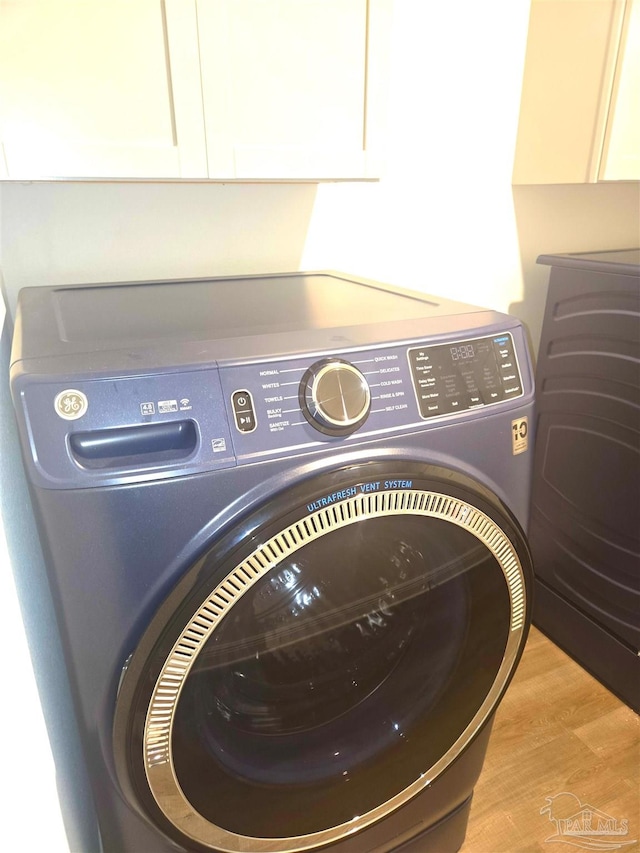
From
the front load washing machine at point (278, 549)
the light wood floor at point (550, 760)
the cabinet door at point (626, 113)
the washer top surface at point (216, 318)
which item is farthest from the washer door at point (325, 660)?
the cabinet door at point (626, 113)

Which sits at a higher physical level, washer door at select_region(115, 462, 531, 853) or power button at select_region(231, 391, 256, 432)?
power button at select_region(231, 391, 256, 432)

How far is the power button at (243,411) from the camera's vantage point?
654mm

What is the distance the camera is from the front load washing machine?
633 mm

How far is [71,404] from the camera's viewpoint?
60 centimetres

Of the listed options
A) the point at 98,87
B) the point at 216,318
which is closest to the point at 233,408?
the point at 216,318

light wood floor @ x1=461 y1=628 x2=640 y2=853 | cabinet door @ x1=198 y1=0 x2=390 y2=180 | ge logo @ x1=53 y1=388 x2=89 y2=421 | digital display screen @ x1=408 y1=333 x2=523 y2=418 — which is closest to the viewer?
ge logo @ x1=53 y1=388 x2=89 y2=421

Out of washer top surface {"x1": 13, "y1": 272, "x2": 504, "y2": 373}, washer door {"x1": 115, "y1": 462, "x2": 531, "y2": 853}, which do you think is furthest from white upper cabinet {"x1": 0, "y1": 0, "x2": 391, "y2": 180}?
washer door {"x1": 115, "y1": 462, "x2": 531, "y2": 853}

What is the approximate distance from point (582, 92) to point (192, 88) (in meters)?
0.92

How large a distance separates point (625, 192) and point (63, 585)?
1.81 meters

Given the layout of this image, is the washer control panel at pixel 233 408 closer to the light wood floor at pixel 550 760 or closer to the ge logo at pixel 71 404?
the ge logo at pixel 71 404

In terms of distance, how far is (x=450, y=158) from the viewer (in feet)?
4.76

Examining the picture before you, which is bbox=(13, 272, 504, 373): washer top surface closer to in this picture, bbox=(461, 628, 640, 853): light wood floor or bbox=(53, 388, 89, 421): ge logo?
bbox=(53, 388, 89, 421): ge logo

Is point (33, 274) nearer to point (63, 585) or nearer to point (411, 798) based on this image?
point (63, 585)

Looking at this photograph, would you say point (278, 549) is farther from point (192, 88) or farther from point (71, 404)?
point (192, 88)
